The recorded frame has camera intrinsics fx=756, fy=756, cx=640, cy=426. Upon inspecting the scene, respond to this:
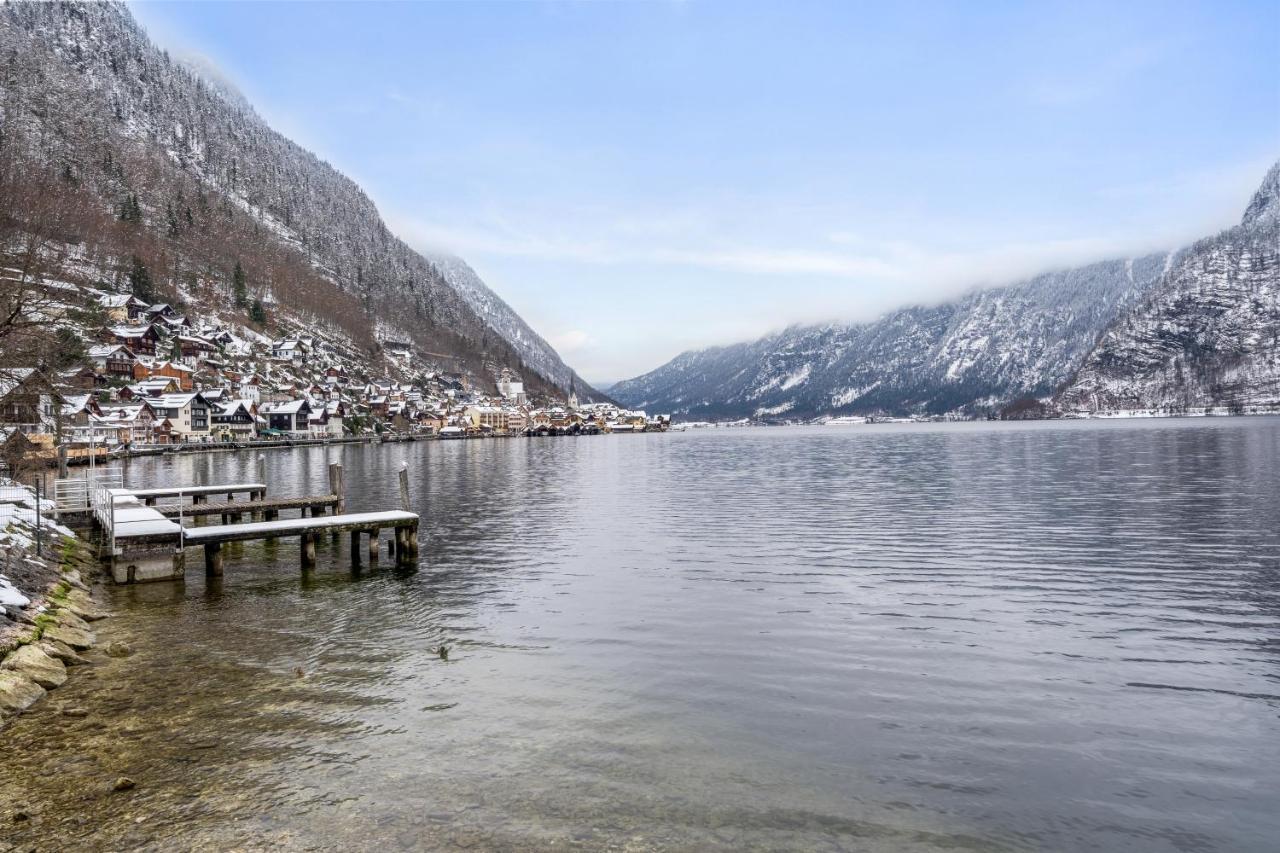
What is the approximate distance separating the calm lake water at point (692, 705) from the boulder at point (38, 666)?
518 mm

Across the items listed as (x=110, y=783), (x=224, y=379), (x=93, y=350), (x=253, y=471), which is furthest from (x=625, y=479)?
(x=224, y=379)

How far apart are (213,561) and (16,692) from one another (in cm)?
1466

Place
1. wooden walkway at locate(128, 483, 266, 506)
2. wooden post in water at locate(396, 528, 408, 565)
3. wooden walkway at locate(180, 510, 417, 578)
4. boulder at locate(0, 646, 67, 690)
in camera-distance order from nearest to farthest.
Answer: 1. boulder at locate(0, 646, 67, 690)
2. wooden walkway at locate(180, 510, 417, 578)
3. wooden post in water at locate(396, 528, 408, 565)
4. wooden walkway at locate(128, 483, 266, 506)

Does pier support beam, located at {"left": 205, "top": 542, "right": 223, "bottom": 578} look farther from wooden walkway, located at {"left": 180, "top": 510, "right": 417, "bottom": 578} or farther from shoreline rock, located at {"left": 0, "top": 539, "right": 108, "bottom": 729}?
shoreline rock, located at {"left": 0, "top": 539, "right": 108, "bottom": 729}

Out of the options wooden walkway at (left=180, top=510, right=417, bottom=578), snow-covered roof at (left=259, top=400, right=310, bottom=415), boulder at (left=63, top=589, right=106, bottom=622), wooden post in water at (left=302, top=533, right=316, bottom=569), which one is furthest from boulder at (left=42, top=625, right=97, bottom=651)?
snow-covered roof at (left=259, top=400, right=310, bottom=415)

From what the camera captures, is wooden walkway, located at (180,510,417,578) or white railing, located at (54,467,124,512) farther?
white railing, located at (54,467,124,512)

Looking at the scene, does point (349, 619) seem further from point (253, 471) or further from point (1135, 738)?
point (253, 471)

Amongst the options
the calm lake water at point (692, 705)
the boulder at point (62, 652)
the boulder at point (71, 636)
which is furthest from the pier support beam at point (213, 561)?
the boulder at point (62, 652)

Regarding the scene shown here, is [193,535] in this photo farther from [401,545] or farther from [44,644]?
[44,644]

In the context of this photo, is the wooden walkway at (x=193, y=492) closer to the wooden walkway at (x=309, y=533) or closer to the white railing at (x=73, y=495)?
the white railing at (x=73, y=495)

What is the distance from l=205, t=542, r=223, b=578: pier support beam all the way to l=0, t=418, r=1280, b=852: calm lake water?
0.69 m

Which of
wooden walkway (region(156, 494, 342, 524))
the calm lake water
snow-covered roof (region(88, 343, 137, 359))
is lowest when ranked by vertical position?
the calm lake water

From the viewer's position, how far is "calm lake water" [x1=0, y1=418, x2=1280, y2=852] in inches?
422

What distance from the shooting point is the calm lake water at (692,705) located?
10.7m
